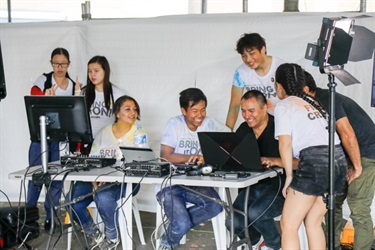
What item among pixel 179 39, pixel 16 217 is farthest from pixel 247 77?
pixel 16 217

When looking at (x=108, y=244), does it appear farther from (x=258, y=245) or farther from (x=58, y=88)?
(x=58, y=88)

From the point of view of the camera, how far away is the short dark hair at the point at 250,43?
517cm

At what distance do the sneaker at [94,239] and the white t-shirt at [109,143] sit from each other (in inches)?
21.0

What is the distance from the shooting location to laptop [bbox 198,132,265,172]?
13.1 ft

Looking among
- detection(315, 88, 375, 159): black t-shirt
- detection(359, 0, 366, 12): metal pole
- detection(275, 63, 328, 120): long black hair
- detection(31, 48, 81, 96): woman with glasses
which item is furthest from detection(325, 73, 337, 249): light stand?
detection(31, 48, 81, 96): woman with glasses

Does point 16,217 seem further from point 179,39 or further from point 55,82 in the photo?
point 179,39

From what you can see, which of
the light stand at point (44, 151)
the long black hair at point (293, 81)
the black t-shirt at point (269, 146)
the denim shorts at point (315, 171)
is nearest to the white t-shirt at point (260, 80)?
the black t-shirt at point (269, 146)

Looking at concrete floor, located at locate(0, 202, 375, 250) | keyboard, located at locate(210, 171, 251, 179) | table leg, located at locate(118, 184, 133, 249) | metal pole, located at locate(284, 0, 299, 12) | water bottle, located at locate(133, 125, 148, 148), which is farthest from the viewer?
metal pole, located at locate(284, 0, 299, 12)

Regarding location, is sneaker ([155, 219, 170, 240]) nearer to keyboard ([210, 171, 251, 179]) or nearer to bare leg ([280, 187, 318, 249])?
keyboard ([210, 171, 251, 179])

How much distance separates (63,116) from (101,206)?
65cm

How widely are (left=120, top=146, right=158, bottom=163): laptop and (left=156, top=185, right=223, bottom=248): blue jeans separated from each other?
23cm

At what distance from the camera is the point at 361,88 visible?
5.18 meters

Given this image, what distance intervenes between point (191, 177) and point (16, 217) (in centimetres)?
138

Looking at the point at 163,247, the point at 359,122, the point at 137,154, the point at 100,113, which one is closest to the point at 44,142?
the point at 137,154
